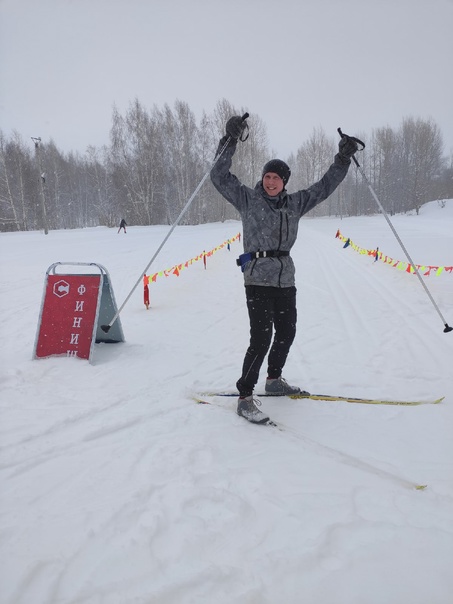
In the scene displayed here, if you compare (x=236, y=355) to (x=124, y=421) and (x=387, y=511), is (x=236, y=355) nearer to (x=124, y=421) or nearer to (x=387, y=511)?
(x=124, y=421)

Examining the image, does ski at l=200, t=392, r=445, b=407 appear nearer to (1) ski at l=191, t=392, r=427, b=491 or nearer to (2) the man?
(2) the man

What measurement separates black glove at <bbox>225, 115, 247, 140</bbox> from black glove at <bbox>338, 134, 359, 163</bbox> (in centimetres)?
83

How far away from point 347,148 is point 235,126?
0.95m

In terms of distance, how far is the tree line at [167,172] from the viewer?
119 ft

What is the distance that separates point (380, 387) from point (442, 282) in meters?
5.57

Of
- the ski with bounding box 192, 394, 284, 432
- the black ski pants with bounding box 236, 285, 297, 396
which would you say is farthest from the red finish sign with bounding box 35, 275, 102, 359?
the black ski pants with bounding box 236, 285, 297, 396

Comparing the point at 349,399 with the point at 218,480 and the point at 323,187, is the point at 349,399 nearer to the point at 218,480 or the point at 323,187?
the point at 218,480

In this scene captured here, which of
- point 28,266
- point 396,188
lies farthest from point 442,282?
point 396,188

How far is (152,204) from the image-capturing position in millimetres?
37281

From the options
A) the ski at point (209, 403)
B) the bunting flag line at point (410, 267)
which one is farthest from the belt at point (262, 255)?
the bunting flag line at point (410, 267)

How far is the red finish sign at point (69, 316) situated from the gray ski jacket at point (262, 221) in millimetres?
2047

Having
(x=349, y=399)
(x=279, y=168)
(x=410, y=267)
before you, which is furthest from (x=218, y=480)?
(x=410, y=267)

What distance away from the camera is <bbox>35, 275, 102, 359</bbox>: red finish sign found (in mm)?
3869

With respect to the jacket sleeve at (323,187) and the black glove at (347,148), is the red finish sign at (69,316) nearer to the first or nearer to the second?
the jacket sleeve at (323,187)
